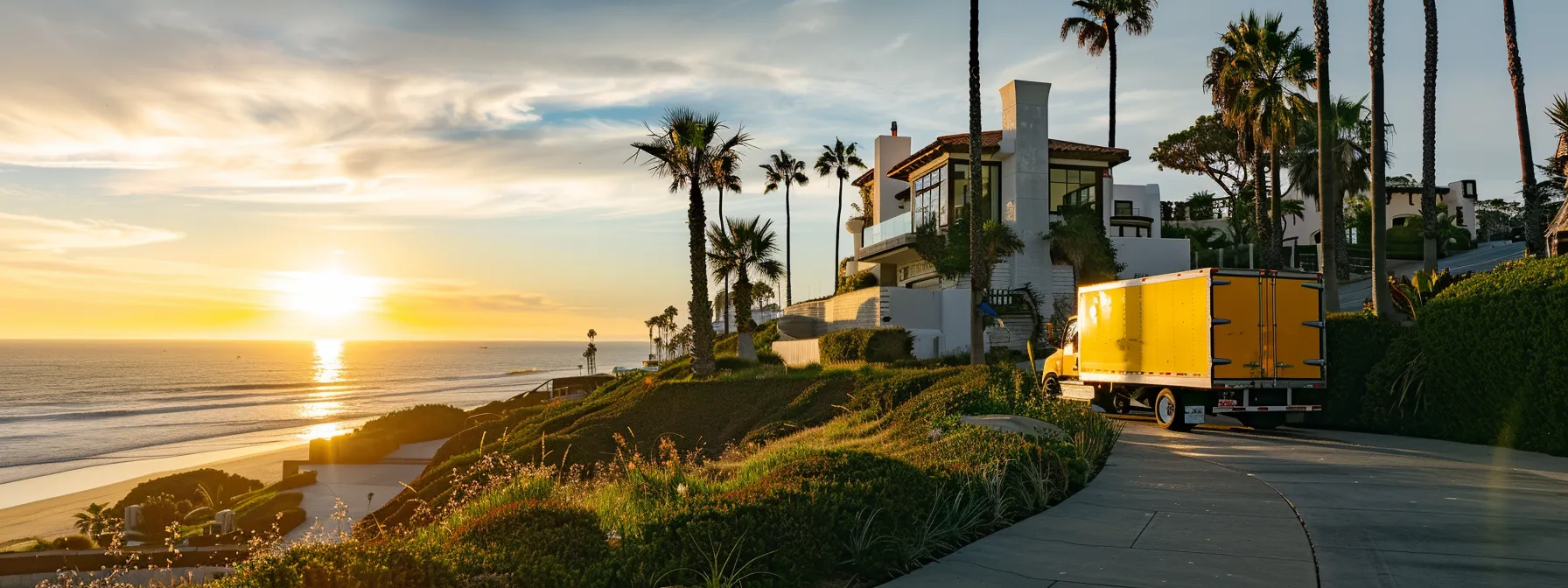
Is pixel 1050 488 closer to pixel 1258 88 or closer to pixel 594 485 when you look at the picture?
pixel 594 485

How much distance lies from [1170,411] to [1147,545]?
11.5 m

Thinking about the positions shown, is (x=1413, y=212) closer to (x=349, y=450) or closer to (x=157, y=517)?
(x=349, y=450)

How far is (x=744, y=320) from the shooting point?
40938 millimetres

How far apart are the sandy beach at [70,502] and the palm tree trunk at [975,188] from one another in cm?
2697

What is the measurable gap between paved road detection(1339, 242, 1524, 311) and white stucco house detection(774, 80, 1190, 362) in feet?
21.6

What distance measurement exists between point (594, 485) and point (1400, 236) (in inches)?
1994

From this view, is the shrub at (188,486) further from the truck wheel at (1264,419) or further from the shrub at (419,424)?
the truck wheel at (1264,419)

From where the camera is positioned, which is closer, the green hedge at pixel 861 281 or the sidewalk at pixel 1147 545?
the sidewalk at pixel 1147 545

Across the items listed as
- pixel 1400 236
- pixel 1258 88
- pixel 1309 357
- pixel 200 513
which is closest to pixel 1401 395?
pixel 1309 357

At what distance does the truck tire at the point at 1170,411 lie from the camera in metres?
17.8

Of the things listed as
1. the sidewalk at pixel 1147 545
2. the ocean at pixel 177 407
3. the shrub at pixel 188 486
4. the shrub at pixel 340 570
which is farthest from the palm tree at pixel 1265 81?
the ocean at pixel 177 407

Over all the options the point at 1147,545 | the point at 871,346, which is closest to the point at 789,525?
the point at 1147,545

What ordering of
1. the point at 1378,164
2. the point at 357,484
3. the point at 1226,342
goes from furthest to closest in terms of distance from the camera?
the point at 357,484
the point at 1378,164
the point at 1226,342

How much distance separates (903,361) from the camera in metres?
31.6
